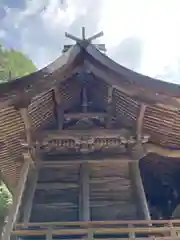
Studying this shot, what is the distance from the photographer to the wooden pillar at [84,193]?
18.2 ft

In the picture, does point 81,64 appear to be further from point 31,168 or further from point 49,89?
point 31,168

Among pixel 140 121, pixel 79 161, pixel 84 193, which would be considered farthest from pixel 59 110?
pixel 84 193

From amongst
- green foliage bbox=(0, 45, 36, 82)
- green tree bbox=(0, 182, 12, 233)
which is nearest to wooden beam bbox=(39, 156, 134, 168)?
green tree bbox=(0, 182, 12, 233)

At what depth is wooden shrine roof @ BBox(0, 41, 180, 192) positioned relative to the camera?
5.56m

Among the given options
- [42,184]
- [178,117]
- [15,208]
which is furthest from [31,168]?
[178,117]

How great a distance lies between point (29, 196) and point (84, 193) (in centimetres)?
83

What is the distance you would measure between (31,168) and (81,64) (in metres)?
1.86

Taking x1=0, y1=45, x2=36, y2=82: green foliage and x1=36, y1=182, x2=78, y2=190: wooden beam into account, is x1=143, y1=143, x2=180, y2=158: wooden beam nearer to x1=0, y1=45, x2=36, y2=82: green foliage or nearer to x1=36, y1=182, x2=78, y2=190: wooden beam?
x1=36, y1=182, x2=78, y2=190: wooden beam

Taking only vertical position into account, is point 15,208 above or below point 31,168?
below

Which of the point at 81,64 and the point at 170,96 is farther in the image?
the point at 81,64

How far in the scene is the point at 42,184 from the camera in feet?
20.3

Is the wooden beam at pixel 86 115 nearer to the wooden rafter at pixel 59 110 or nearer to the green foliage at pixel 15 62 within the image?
the wooden rafter at pixel 59 110

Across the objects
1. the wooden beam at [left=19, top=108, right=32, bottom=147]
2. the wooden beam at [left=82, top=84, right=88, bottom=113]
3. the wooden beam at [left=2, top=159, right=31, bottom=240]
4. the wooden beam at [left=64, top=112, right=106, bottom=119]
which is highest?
the wooden beam at [left=82, top=84, right=88, bottom=113]

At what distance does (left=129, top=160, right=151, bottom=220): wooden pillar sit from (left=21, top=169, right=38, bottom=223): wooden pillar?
1540 mm
